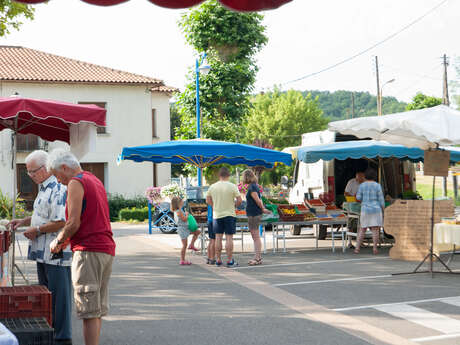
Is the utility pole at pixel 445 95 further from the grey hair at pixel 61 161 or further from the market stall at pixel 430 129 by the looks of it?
the grey hair at pixel 61 161

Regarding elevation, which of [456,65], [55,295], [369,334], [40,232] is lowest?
[369,334]

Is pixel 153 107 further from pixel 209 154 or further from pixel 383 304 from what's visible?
pixel 383 304

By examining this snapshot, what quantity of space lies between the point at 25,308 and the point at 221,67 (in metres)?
23.2

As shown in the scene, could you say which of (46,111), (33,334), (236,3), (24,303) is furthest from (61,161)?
(46,111)

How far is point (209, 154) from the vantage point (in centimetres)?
1437

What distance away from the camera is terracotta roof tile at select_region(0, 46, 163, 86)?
3456 cm

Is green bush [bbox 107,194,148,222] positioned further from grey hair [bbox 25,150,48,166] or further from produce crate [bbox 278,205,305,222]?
grey hair [bbox 25,150,48,166]

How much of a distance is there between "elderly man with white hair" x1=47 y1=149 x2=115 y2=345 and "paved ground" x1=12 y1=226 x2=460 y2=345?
3.71 feet

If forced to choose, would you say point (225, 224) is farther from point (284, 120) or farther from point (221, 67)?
point (284, 120)

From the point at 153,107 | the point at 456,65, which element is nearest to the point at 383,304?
the point at 153,107

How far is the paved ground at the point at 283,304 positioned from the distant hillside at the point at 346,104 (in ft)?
239

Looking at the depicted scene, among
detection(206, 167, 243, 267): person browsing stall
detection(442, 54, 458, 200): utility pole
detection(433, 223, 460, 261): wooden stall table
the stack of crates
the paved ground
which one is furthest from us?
detection(442, 54, 458, 200): utility pole

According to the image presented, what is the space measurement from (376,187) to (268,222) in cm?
249

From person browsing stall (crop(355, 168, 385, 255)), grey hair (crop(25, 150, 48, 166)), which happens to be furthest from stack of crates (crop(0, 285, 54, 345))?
person browsing stall (crop(355, 168, 385, 255))
